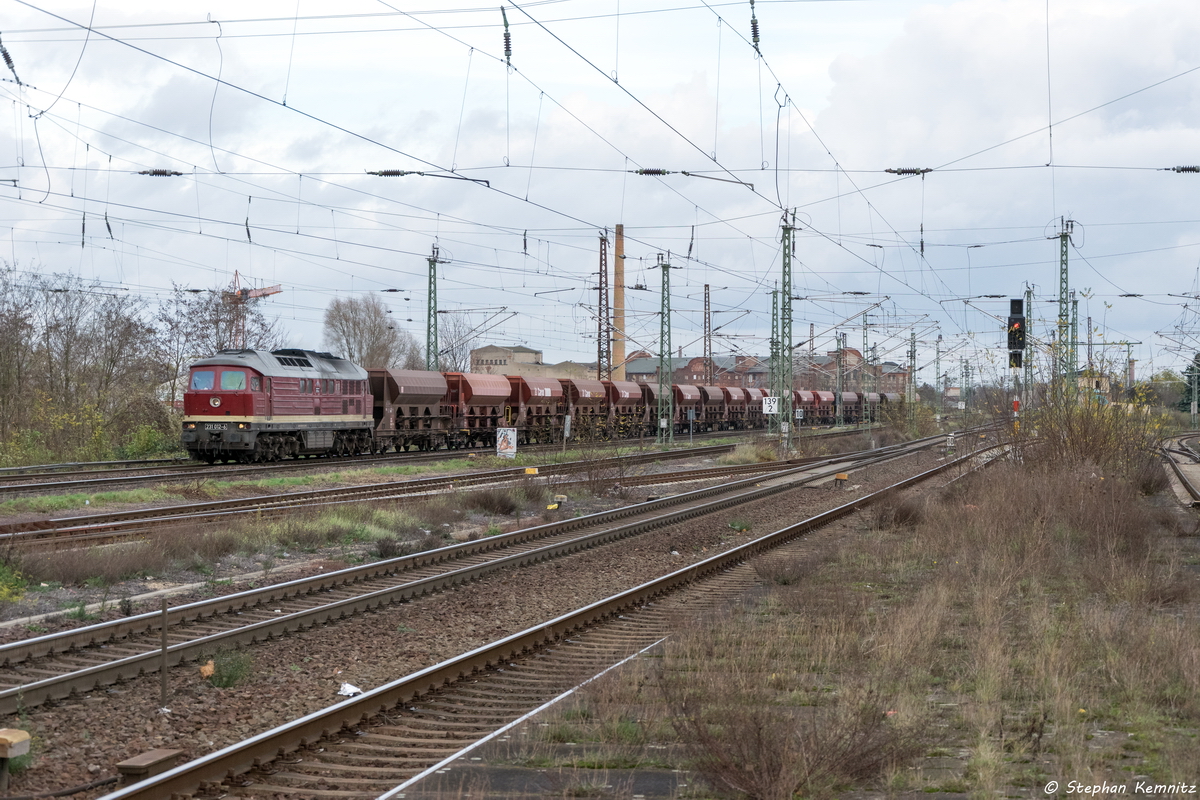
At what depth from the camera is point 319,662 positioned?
9.40m

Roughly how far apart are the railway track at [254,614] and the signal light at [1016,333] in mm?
13357

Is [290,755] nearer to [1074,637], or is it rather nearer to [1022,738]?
[1022,738]

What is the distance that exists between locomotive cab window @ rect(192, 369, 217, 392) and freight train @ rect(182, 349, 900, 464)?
0.03m

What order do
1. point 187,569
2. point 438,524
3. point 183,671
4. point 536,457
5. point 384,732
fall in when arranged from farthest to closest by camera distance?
point 536,457 → point 438,524 → point 187,569 → point 183,671 → point 384,732

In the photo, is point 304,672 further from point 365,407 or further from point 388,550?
point 365,407

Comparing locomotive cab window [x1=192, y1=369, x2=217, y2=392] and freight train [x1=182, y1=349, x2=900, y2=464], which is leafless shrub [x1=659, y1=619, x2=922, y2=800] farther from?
locomotive cab window [x1=192, y1=369, x2=217, y2=392]

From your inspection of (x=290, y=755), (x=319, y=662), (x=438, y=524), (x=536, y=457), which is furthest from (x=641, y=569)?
(x=536, y=457)

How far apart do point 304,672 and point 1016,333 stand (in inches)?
940

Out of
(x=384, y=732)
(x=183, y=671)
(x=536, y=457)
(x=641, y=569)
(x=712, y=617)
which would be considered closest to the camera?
(x=384, y=732)

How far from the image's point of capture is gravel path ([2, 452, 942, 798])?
6883 millimetres

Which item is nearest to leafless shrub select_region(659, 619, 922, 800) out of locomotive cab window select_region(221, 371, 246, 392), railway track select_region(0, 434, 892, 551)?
railway track select_region(0, 434, 892, 551)

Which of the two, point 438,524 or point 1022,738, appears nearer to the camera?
point 1022,738

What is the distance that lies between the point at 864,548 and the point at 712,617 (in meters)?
6.58

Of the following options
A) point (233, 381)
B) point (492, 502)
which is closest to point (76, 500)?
point (492, 502)
